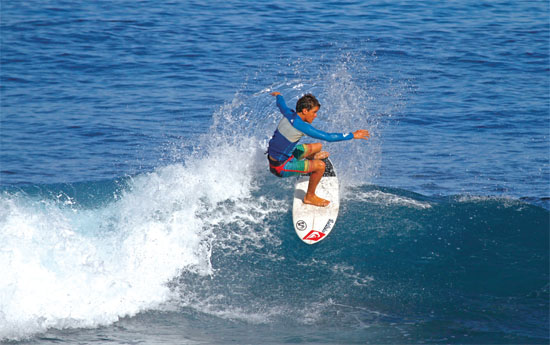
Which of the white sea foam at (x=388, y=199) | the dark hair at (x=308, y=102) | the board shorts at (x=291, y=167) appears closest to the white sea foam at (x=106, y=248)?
the board shorts at (x=291, y=167)

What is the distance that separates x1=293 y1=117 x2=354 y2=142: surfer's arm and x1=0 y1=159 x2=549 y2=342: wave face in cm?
156

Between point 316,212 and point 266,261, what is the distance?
1.01 meters

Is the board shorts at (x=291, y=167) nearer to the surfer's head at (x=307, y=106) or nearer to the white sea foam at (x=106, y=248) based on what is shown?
the surfer's head at (x=307, y=106)

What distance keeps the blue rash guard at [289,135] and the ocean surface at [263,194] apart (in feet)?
3.44

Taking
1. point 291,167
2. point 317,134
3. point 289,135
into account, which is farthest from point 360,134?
point 291,167

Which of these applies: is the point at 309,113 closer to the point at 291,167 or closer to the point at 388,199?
the point at 291,167

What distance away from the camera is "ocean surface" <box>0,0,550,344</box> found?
798 centimetres

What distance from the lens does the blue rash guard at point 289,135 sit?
8.49 m

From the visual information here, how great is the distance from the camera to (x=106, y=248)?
353 inches

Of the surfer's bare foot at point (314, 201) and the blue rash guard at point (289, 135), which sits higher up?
the blue rash guard at point (289, 135)

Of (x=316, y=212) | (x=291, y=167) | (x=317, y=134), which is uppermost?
(x=317, y=134)

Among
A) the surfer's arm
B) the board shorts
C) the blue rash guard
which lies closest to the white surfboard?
the board shorts

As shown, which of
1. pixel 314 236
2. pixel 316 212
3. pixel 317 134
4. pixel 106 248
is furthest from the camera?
pixel 316 212

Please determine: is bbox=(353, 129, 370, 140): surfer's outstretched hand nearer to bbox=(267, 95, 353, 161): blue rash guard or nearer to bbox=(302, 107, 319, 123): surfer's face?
bbox=(267, 95, 353, 161): blue rash guard
